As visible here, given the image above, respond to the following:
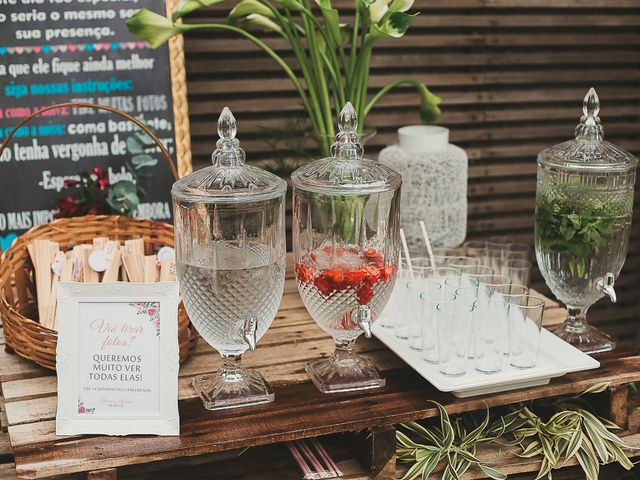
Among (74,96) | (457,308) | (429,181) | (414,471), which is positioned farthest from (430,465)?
(74,96)

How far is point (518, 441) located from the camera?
1727 mm

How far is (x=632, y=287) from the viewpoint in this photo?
3.67 m

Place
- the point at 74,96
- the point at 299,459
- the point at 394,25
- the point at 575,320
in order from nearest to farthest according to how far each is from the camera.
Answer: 1. the point at 299,459
2. the point at 575,320
3. the point at 394,25
4. the point at 74,96

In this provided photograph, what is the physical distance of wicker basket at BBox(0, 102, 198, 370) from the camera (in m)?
1.76

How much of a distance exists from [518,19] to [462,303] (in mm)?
1851

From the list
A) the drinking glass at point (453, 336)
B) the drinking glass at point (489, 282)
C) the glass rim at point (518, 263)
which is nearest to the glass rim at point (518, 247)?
the glass rim at point (518, 263)

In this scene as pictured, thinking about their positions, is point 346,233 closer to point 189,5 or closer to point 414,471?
point 414,471

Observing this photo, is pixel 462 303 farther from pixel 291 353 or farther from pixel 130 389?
pixel 130 389

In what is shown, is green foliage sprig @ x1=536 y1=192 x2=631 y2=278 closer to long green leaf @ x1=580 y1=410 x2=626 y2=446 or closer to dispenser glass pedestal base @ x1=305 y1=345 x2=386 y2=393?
long green leaf @ x1=580 y1=410 x2=626 y2=446

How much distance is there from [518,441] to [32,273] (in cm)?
119

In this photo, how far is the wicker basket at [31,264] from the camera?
1760 millimetres

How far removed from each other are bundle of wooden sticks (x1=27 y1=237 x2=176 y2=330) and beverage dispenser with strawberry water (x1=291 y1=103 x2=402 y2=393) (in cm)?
45

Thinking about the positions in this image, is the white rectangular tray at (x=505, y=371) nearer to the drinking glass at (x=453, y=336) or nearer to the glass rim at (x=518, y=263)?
the drinking glass at (x=453, y=336)


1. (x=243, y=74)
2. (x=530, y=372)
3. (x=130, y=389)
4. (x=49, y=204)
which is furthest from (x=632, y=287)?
(x=130, y=389)
